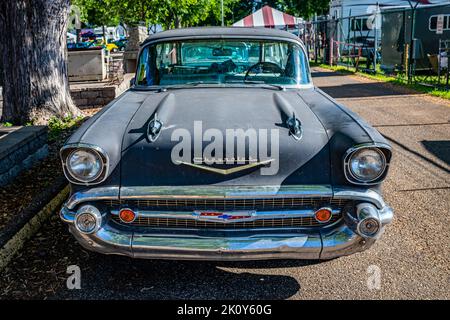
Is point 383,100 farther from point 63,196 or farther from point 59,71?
point 63,196

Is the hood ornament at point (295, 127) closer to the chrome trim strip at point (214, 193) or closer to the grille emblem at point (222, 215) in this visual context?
the chrome trim strip at point (214, 193)

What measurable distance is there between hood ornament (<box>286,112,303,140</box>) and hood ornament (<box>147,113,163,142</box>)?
873 mm

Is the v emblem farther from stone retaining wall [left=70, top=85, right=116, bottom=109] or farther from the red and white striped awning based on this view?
the red and white striped awning

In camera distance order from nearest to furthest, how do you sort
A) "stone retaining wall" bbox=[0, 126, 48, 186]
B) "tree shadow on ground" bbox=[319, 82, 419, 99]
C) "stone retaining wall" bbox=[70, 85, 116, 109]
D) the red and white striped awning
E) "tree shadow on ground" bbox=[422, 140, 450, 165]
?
1. "stone retaining wall" bbox=[0, 126, 48, 186]
2. "tree shadow on ground" bbox=[422, 140, 450, 165]
3. "stone retaining wall" bbox=[70, 85, 116, 109]
4. "tree shadow on ground" bbox=[319, 82, 419, 99]
5. the red and white striped awning

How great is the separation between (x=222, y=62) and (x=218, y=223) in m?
2.04

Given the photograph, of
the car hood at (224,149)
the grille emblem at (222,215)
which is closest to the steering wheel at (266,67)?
the car hood at (224,149)

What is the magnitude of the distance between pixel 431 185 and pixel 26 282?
408cm

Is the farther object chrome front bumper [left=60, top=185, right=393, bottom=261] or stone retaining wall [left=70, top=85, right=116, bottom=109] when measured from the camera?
stone retaining wall [left=70, top=85, right=116, bottom=109]

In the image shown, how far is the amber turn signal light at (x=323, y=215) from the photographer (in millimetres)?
3039

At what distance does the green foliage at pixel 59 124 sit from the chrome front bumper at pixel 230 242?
13.9 ft

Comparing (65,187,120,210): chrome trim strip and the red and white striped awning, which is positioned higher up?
the red and white striped awning

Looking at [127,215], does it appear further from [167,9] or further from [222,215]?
[167,9]

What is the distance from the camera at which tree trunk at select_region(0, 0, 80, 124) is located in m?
6.96

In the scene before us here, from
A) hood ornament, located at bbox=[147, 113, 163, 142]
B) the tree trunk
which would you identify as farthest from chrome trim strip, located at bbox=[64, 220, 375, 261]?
the tree trunk
